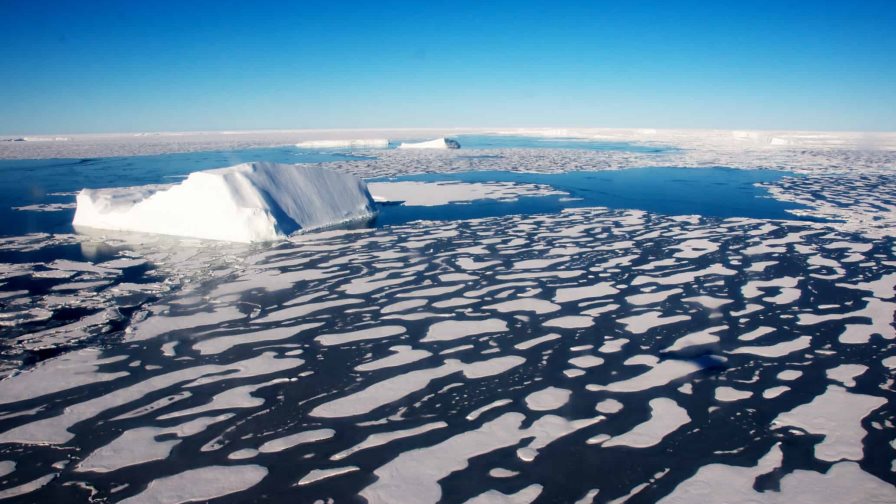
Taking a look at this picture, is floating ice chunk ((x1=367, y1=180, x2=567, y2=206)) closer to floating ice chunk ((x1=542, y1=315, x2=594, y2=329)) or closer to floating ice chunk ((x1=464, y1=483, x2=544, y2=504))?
floating ice chunk ((x1=542, y1=315, x2=594, y2=329))

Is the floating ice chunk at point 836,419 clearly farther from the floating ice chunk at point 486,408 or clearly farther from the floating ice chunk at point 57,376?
the floating ice chunk at point 57,376

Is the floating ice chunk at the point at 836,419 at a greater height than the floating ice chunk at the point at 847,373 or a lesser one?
lesser

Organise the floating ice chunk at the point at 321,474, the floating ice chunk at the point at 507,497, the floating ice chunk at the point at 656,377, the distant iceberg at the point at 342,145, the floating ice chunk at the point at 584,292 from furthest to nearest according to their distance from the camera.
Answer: the distant iceberg at the point at 342,145 → the floating ice chunk at the point at 584,292 → the floating ice chunk at the point at 656,377 → the floating ice chunk at the point at 321,474 → the floating ice chunk at the point at 507,497

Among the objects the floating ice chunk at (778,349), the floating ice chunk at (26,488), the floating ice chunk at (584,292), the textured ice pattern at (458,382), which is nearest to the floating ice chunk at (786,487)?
the textured ice pattern at (458,382)

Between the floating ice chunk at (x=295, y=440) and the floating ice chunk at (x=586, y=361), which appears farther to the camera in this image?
the floating ice chunk at (x=586, y=361)

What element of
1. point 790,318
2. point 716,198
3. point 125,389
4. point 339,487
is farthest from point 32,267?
point 716,198

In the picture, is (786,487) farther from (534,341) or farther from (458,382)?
(534,341)

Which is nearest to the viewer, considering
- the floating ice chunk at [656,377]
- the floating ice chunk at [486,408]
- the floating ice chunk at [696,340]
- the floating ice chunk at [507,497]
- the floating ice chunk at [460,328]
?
the floating ice chunk at [507,497]

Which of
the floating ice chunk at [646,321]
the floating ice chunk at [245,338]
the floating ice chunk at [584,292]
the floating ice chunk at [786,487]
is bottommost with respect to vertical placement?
the floating ice chunk at [786,487]

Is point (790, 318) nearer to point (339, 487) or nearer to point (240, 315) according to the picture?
point (339, 487)
